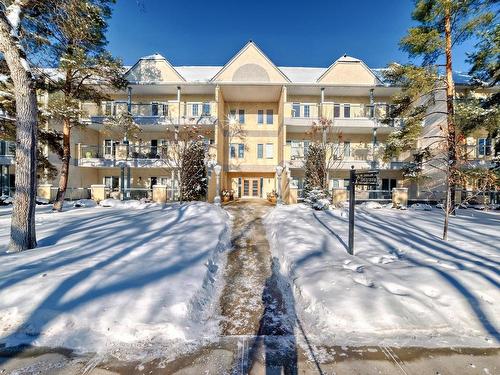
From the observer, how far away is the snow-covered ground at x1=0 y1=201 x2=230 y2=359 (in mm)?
3359

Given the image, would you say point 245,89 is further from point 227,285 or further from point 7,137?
point 227,285

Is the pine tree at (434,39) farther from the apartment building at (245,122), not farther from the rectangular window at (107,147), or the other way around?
the rectangular window at (107,147)

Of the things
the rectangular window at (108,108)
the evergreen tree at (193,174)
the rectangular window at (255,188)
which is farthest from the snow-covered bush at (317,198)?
the rectangular window at (108,108)

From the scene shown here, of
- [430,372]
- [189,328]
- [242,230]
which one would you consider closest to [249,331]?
[189,328]

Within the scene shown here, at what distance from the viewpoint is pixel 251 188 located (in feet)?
76.9

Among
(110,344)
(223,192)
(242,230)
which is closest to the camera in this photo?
(110,344)

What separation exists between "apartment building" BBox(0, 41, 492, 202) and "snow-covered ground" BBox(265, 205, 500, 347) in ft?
36.4

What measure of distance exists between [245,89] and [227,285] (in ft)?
60.4

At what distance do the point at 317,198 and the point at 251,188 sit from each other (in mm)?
9445

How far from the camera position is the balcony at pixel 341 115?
19.6 m

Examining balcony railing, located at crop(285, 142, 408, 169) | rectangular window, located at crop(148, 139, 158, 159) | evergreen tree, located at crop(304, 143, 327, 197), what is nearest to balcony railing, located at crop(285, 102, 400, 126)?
balcony railing, located at crop(285, 142, 408, 169)

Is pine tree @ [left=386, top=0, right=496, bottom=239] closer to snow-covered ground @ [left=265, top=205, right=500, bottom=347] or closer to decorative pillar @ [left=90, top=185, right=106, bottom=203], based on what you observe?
snow-covered ground @ [left=265, top=205, right=500, bottom=347]

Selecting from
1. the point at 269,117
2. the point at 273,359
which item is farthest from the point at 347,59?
the point at 273,359

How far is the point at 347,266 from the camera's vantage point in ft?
17.7
